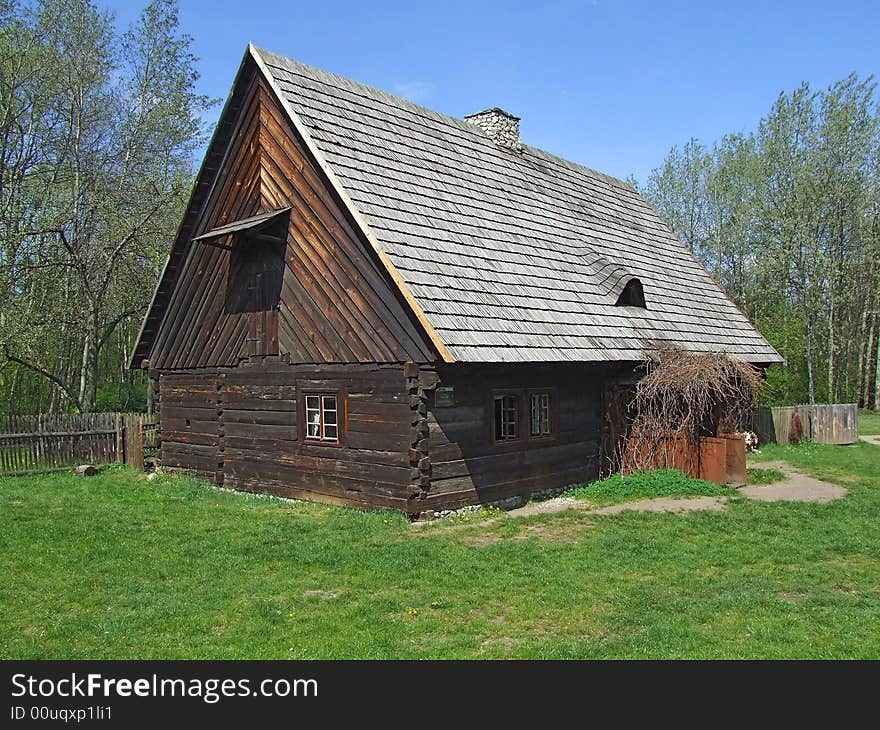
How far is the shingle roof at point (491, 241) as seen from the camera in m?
12.5

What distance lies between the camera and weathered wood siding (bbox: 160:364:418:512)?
39.5ft

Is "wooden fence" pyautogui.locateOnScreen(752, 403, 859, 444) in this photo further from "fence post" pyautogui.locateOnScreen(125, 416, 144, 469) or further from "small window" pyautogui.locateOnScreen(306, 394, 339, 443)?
"fence post" pyautogui.locateOnScreen(125, 416, 144, 469)

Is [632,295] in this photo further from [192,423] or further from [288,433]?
[192,423]

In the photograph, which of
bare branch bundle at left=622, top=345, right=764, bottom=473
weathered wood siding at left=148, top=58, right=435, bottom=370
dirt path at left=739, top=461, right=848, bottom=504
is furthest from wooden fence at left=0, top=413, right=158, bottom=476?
dirt path at left=739, top=461, right=848, bottom=504

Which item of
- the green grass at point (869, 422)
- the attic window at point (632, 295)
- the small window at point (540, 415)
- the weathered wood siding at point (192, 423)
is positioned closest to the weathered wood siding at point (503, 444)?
the small window at point (540, 415)

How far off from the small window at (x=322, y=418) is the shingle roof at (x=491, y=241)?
9.23 feet

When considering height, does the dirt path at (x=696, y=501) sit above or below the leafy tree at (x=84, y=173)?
below

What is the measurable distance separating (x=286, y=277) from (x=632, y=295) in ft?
25.7

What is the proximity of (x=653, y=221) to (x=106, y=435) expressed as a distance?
1674cm

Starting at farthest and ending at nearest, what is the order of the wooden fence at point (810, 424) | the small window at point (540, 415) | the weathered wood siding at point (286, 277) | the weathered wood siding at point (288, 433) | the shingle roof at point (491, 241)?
the wooden fence at point (810, 424) < the small window at point (540, 415) < the shingle roof at point (491, 241) < the weathered wood siding at point (286, 277) < the weathered wood siding at point (288, 433)

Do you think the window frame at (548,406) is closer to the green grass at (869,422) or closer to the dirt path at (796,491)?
the dirt path at (796,491)

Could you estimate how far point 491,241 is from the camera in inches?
583

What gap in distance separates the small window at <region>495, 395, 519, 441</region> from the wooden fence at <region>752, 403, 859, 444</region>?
42.0 ft

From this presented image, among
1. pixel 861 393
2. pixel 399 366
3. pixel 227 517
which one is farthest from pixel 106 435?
pixel 861 393
